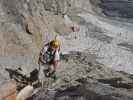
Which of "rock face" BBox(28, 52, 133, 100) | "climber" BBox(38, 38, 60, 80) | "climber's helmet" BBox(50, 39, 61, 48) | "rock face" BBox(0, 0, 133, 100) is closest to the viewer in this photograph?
"rock face" BBox(28, 52, 133, 100)

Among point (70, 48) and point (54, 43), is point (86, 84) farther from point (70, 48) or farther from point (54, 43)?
point (70, 48)

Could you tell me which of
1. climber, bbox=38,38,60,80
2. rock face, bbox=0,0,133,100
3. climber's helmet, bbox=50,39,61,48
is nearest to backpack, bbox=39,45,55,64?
climber, bbox=38,38,60,80

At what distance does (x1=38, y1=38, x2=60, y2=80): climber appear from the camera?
11328 millimetres

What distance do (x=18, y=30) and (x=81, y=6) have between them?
14.5m

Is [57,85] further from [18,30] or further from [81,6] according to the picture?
[81,6]

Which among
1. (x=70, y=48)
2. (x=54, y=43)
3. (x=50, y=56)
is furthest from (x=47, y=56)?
(x=70, y=48)

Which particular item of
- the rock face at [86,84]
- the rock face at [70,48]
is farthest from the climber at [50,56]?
the rock face at [86,84]

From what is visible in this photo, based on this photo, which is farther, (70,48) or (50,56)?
(70,48)

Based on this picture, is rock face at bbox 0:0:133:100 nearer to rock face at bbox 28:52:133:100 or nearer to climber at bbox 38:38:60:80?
rock face at bbox 28:52:133:100

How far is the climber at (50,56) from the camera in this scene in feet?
37.2

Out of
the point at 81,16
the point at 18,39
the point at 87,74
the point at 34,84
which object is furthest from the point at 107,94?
the point at 81,16

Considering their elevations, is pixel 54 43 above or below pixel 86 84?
above

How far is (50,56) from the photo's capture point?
1152 centimetres

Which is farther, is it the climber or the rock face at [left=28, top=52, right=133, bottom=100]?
the climber
